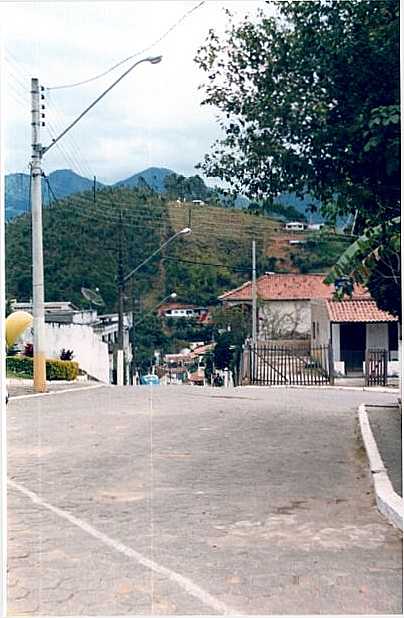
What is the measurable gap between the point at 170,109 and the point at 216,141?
0.26 metres

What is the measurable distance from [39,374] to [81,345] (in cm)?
22

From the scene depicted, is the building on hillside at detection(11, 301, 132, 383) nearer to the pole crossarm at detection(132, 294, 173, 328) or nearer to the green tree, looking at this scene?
the pole crossarm at detection(132, 294, 173, 328)

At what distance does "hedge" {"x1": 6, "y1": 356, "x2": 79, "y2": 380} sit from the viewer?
3875 mm

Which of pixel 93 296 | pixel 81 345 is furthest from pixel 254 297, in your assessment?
pixel 81 345

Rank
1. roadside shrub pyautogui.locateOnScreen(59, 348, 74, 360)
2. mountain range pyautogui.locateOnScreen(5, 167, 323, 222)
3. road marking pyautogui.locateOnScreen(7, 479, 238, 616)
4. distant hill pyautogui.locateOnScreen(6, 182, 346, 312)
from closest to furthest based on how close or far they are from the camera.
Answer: road marking pyautogui.locateOnScreen(7, 479, 238, 616) → mountain range pyautogui.locateOnScreen(5, 167, 323, 222) → distant hill pyautogui.locateOnScreen(6, 182, 346, 312) → roadside shrub pyautogui.locateOnScreen(59, 348, 74, 360)

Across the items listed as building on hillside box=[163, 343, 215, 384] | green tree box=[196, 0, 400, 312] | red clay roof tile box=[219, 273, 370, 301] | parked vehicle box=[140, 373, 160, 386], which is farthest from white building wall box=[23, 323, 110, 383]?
green tree box=[196, 0, 400, 312]

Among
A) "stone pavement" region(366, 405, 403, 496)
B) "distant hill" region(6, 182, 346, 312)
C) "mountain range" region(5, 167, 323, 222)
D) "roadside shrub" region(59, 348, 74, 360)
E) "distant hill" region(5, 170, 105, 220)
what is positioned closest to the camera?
"distant hill" region(5, 170, 105, 220)

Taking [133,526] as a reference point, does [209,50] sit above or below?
above

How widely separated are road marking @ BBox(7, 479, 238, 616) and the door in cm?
125

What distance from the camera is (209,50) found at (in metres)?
3.83

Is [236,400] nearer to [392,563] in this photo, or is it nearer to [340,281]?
[340,281]

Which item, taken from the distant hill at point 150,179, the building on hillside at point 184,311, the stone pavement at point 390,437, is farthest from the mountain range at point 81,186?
the stone pavement at point 390,437

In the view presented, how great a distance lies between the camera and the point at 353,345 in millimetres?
3998

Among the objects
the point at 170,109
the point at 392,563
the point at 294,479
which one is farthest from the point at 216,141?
the point at 392,563
